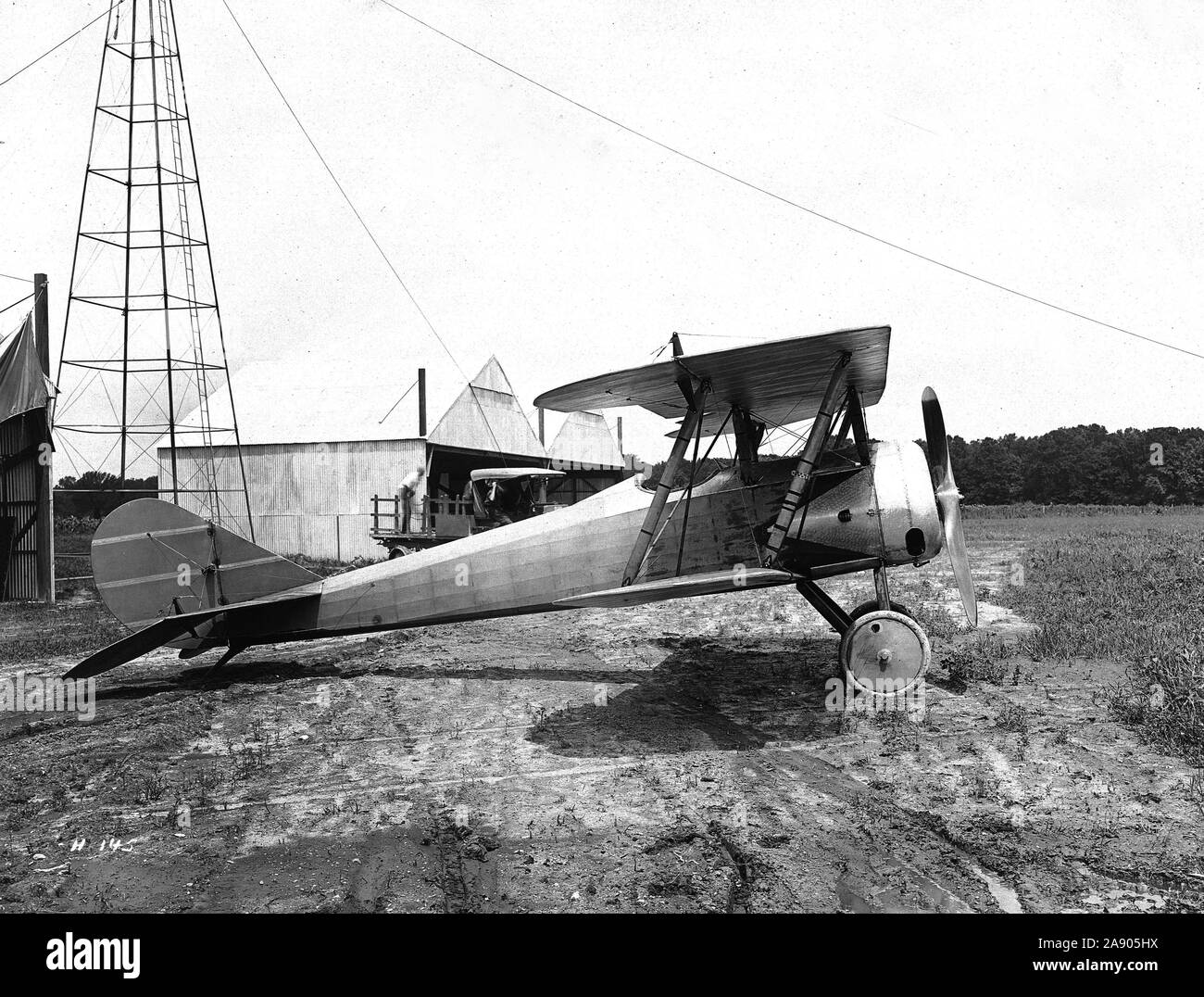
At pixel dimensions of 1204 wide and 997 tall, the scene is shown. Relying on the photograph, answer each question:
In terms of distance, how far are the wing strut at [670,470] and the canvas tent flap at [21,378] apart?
17350 millimetres

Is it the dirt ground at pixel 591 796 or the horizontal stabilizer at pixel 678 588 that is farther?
the horizontal stabilizer at pixel 678 588

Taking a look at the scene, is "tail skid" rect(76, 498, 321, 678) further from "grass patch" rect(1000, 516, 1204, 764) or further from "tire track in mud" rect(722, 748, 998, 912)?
"grass patch" rect(1000, 516, 1204, 764)

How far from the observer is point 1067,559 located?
19109 mm

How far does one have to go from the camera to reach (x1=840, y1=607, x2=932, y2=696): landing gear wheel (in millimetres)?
7895

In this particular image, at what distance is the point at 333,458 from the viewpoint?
30578mm

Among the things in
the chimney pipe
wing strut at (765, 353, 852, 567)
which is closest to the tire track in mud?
wing strut at (765, 353, 852, 567)

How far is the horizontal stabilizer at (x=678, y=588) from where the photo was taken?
7238 millimetres

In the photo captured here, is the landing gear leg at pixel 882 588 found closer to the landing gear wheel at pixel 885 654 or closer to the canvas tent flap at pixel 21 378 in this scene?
the landing gear wheel at pixel 885 654

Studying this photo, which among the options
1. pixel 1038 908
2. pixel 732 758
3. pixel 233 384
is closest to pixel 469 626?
pixel 732 758

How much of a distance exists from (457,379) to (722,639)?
892 inches

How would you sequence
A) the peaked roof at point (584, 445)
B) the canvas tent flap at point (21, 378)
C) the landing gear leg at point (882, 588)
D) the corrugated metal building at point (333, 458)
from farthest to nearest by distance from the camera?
the peaked roof at point (584, 445) → the corrugated metal building at point (333, 458) → the canvas tent flap at point (21, 378) → the landing gear leg at point (882, 588)

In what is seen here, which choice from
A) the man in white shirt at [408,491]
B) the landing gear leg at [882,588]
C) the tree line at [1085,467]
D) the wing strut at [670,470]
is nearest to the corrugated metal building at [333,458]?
the man in white shirt at [408,491]

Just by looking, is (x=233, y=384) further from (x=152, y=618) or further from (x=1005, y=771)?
(x=1005, y=771)

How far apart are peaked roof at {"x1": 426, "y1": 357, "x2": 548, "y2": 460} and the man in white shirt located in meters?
1.45
